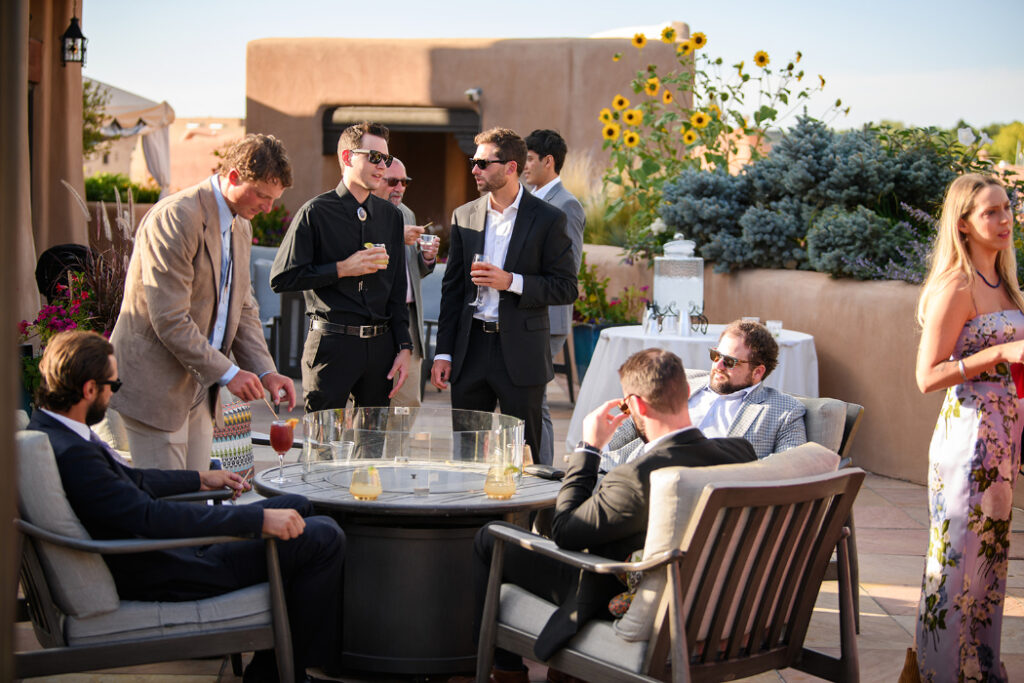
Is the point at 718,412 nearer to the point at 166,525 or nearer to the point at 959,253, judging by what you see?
the point at 959,253

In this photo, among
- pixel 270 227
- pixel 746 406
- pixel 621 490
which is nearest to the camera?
pixel 621 490

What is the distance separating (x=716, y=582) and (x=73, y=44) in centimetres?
817

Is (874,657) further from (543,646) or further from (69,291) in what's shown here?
(69,291)

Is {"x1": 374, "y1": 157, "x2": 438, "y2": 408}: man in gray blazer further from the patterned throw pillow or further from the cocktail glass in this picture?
the cocktail glass

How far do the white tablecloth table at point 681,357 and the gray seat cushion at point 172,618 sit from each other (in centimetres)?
364

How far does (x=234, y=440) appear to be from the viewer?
489 centimetres

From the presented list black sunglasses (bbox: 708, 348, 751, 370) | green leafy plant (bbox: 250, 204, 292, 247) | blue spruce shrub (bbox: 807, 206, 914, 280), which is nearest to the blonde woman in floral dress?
black sunglasses (bbox: 708, 348, 751, 370)

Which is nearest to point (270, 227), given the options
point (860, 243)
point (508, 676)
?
point (860, 243)

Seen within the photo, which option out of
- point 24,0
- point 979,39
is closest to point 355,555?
point 24,0

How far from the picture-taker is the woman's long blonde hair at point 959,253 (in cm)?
305

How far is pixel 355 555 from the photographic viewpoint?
3.21m

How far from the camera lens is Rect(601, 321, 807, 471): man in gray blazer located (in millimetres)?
3887

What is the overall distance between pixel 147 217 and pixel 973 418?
2.78 meters

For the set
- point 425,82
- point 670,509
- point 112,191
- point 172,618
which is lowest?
point 172,618
